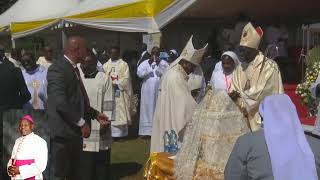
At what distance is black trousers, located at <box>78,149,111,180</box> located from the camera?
764cm

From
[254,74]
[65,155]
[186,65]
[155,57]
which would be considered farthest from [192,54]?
[155,57]

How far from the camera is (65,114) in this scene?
252 inches

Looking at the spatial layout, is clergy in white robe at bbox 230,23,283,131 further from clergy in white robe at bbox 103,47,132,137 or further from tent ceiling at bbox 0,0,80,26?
tent ceiling at bbox 0,0,80,26

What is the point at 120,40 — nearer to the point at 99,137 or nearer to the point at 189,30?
the point at 189,30

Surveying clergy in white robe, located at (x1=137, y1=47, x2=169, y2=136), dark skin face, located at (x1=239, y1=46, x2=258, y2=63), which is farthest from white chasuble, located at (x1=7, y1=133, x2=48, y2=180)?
clergy in white robe, located at (x1=137, y1=47, x2=169, y2=136)

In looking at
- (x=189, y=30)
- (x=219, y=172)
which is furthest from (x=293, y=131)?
(x=189, y=30)

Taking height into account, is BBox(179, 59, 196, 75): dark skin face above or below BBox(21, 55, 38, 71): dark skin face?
above

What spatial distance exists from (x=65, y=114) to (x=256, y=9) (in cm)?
601

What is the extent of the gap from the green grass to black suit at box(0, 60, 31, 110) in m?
1.88

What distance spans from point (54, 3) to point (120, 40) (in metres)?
2.29

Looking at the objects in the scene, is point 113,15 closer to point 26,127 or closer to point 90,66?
point 90,66

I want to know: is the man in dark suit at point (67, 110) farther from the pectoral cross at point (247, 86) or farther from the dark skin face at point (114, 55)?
the dark skin face at point (114, 55)

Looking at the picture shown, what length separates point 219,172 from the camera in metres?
5.93

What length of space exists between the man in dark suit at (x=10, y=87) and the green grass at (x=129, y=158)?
1.88m
